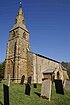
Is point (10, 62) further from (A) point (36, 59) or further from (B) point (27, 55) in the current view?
(A) point (36, 59)

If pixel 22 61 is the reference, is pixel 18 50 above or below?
above

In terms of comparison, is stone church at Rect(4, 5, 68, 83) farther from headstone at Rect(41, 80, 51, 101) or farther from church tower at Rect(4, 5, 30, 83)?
headstone at Rect(41, 80, 51, 101)

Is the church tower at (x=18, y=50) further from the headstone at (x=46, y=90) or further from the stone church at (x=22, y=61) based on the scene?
the headstone at (x=46, y=90)

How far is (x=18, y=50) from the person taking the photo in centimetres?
3209

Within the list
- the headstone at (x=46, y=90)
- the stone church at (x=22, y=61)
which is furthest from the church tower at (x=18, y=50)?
the headstone at (x=46, y=90)

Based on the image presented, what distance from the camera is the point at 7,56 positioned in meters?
34.8

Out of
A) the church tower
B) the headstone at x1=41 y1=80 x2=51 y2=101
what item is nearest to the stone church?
the church tower

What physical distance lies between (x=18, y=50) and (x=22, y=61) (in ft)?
9.56

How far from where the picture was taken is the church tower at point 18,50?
3056 centimetres

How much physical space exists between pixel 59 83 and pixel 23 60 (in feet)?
70.0

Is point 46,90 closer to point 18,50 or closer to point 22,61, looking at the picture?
point 22,61

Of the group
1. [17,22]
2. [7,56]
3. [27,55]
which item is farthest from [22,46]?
[17,22]

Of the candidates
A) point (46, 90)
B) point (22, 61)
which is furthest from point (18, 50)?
point (46, 90)

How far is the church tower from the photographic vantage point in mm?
30562
